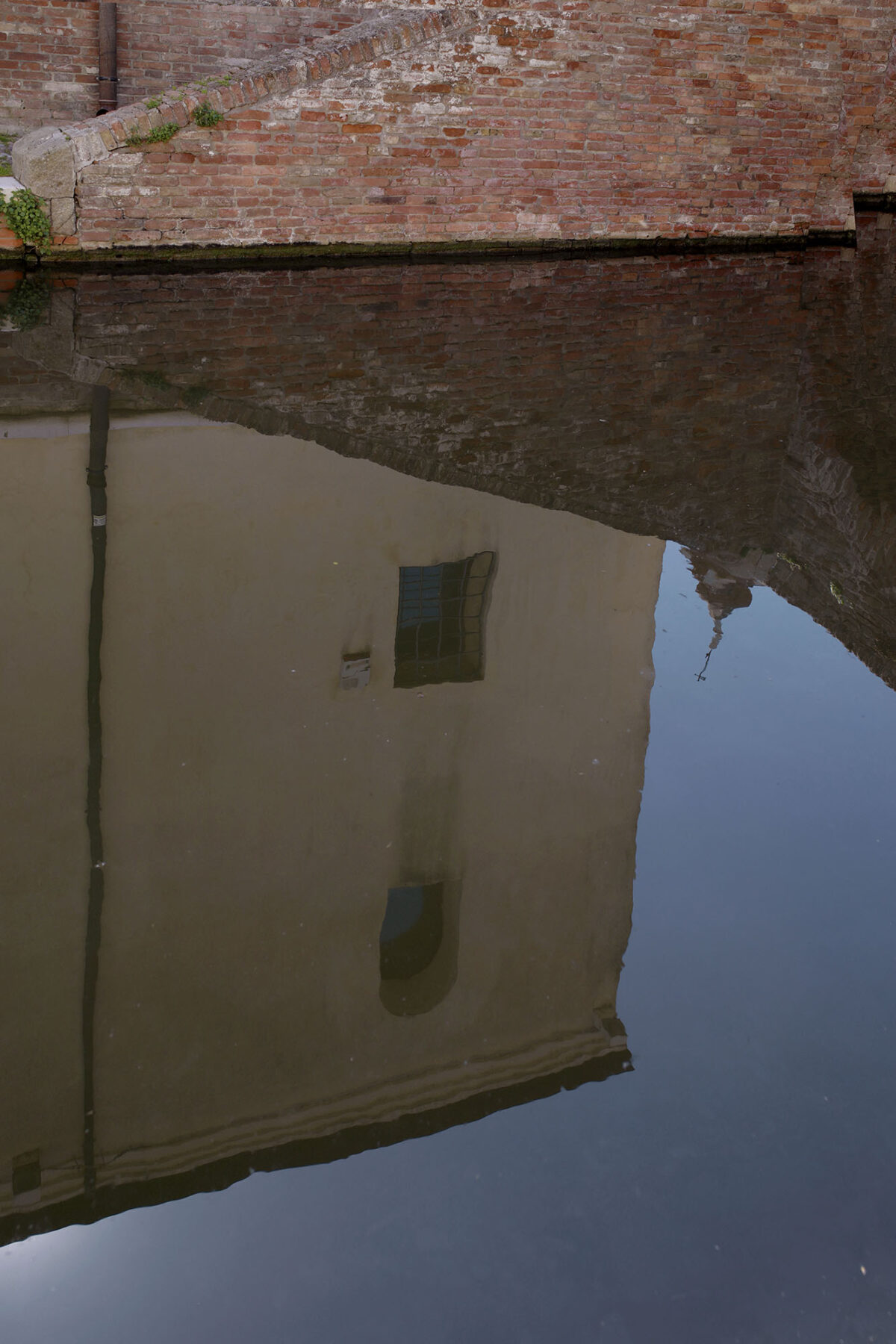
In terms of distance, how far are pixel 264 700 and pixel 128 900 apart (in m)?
1.01

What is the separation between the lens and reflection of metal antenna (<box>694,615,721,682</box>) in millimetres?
4645

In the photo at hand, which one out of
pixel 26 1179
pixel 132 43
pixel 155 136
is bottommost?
pixel 26 1179

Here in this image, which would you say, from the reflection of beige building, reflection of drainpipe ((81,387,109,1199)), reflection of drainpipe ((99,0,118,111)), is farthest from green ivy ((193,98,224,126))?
the reflection of beige building

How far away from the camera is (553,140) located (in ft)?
34.9

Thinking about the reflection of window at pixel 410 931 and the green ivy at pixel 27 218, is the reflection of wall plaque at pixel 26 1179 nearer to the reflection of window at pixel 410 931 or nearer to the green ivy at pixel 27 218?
the reflection of window at pixel 410 931

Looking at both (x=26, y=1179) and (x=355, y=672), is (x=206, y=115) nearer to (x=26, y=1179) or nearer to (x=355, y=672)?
(x=355, y=672)

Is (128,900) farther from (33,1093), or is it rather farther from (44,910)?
(33,1093)

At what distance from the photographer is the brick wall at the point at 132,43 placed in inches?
397

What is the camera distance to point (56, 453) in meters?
5.41

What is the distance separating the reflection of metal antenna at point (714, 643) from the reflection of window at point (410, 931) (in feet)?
5.41

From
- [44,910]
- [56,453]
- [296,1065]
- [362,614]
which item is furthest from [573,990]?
[56,453]

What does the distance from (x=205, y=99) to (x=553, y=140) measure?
3249 mm

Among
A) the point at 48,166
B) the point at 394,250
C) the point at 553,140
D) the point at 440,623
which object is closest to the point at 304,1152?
the point at 440,623

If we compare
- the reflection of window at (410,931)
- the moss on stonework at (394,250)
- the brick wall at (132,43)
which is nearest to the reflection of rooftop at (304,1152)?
the reflection of window at (410,931)
